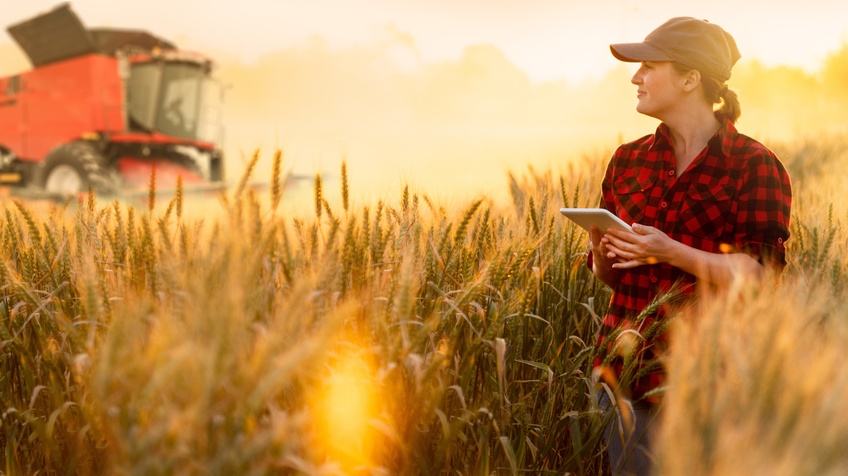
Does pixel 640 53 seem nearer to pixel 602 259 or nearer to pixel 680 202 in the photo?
pixel 680 202

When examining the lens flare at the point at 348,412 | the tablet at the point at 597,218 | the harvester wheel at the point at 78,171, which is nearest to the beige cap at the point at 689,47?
the tablet at the point at 597,218

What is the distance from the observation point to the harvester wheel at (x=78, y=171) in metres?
10.9

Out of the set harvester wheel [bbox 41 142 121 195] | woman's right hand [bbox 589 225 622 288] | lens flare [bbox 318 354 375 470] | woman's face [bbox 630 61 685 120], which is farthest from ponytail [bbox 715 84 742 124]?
harvester wheel [bbox 41 142 121 195]

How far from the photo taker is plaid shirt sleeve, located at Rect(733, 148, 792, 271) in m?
1.80

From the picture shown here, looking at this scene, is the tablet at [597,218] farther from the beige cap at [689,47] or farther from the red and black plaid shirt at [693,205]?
the beige cap at [689,47]

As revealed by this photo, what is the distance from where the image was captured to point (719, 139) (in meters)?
1.96

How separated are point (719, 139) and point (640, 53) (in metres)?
0.30

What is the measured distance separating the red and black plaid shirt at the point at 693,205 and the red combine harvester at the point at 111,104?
10.1m

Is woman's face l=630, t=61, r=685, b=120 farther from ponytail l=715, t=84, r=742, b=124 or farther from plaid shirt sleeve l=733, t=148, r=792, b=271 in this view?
plaid shirt sleeve l=733, t=148, r=792, b=271

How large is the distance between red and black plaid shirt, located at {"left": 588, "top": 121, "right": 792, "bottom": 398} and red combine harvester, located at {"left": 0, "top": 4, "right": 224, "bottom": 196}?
397 inches

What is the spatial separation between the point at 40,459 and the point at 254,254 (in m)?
0.87

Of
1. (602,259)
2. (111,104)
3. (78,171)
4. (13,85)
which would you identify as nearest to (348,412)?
(602,259)

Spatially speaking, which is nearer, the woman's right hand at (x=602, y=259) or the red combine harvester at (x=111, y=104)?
the woman's right hand at (x=602, y=259)

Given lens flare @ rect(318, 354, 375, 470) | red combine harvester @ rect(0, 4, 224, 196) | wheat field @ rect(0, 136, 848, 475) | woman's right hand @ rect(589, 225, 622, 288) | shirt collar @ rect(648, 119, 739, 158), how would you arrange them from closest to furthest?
wheat field @ rect(0, 136, 848, 475)
lens flare @ rect(318, 354, 375, 470)
shirt collar @ rect(648, 119, 739, 158)
woman's right hand @ rect(589, 225, 622, 288)
red combine harvester @ rect(0, 4, 224, 196)
